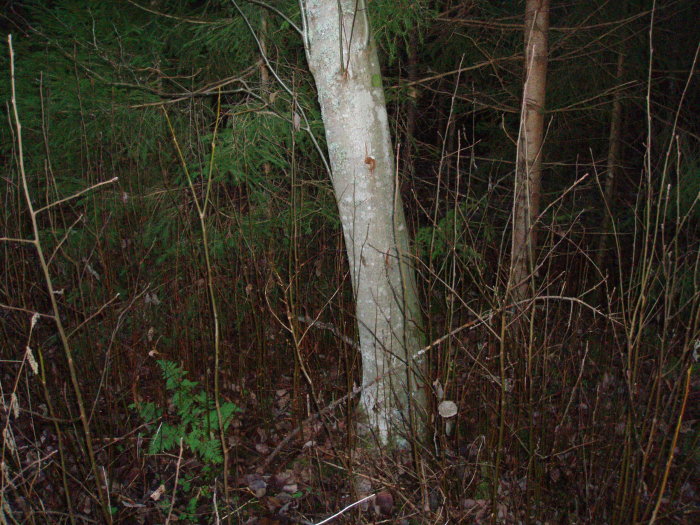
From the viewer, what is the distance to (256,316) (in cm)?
285

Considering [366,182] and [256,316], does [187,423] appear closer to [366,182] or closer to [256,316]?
[256,316]

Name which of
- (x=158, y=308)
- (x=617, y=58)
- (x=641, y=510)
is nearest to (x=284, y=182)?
(x=158, y=308)

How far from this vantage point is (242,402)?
3139 millimetres

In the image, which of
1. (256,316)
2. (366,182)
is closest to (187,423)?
(256,316)

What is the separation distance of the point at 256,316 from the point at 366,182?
113cm

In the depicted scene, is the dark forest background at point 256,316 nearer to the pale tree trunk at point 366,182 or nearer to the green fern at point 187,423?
the green fern at point 187,423

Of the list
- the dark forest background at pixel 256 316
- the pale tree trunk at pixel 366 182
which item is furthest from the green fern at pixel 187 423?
the pale tree trunk at pixel 366 182

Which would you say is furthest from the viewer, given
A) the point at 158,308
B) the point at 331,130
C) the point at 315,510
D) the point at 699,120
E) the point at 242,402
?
the point at 699,120

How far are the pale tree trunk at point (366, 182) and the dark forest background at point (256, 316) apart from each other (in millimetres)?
156

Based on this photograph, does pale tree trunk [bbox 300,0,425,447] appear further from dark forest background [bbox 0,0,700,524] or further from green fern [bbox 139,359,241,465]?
green fern [bbox 139,359,241,465]

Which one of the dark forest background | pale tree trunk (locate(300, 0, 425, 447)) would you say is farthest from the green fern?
pale tree trunk (locate(300, 0, 425, 447))

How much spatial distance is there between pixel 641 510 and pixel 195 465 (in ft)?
7.57

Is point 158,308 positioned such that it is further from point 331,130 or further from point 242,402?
point 331,130

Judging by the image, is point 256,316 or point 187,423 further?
point 256,316
